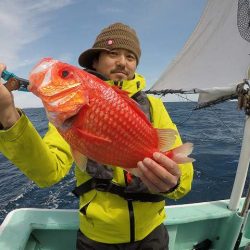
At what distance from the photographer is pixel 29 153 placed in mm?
1756

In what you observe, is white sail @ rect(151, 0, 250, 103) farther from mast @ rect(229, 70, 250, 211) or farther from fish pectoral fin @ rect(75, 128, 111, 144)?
fish pectoral fin @ rect(75, 128, 111, 144)

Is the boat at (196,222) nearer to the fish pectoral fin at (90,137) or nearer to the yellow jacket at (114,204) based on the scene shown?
the yellow jacket at (114,204)

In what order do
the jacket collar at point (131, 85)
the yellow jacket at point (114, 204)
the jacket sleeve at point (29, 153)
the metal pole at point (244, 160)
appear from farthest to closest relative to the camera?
1. the metal pole at point (244, 160)
2. the jacket collar at point (131, 85)
3. the yellow jacket at point (114, 204)
4. the jacket sleeve at point (29, 153)

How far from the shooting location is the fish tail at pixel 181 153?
1555mm

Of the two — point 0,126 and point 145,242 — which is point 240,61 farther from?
point 0,126

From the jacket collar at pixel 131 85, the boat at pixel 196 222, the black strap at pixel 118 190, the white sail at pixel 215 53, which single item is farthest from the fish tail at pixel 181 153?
the white sail at pixel 215 53

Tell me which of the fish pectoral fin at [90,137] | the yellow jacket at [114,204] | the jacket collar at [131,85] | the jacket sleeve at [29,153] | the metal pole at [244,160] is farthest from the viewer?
the metal pole at [244,160]

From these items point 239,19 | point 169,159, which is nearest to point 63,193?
point 239,19

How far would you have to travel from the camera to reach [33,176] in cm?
192

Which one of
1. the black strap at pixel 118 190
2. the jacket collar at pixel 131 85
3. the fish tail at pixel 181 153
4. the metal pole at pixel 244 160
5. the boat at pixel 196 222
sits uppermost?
the jacket collar at pixel 131 85

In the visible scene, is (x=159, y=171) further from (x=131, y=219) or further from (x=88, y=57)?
(x=88, y=57)

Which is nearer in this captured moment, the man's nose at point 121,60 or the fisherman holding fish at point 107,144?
the fisherman holding fish at point 107,144

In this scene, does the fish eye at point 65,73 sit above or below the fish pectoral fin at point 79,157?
above

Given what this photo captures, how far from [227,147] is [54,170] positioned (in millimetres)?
13739
